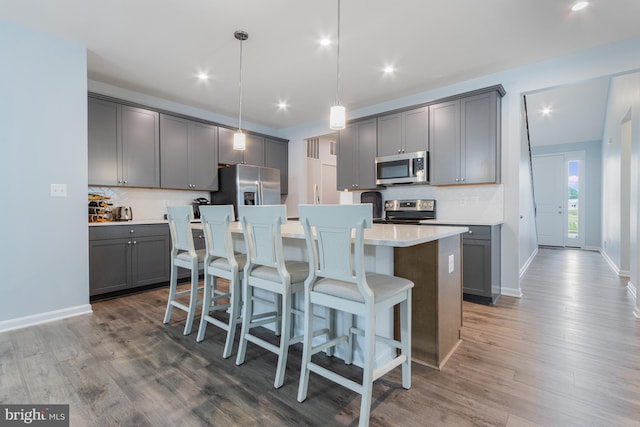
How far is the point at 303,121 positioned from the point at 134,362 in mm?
4460

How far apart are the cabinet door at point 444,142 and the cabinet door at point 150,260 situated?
3.53 m

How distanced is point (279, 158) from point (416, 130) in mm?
2686

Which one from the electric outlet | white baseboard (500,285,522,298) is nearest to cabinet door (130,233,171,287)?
the electric outlet

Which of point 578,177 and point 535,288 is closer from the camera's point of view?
point 535,288

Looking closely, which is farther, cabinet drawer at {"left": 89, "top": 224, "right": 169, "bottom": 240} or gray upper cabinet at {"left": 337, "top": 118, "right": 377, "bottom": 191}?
gray upper cabinet at {"left": 337, "top": 118, "right": 377, "bottom": 191}

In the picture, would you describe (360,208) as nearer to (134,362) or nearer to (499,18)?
(134,362)

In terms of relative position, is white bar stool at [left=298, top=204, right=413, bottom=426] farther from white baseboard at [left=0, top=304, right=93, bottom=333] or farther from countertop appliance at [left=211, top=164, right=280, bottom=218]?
countertop appliance at [left=211, top=164, right=280, bottom=218]

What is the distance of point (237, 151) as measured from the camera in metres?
5.07

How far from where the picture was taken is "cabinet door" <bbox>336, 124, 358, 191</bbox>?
15.2 ft

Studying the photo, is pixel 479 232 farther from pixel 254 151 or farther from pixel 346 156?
pixel 254 151

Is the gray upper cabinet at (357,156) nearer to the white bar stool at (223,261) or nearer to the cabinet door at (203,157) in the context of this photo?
the cabinet door at (203,157)

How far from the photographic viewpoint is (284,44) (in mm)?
2914

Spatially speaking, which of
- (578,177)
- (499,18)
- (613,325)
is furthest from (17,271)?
(578,177)

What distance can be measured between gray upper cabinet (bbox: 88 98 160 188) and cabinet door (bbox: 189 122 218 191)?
0.50 metres
